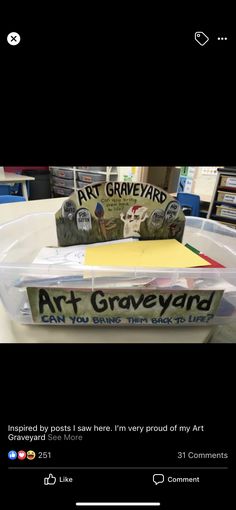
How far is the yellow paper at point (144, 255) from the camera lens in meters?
0.36

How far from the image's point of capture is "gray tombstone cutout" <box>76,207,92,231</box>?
1.30 feet

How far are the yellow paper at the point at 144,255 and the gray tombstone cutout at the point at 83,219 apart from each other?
0.12 ft

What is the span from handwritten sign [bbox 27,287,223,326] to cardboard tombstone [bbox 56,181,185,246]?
0.16m

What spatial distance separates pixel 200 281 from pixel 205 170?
84.9 inches

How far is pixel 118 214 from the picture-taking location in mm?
408

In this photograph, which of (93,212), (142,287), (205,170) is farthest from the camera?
(205,170)

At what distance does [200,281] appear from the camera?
0.99ft

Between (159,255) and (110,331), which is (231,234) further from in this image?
(110,331)

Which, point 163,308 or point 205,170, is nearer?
point 163,308
